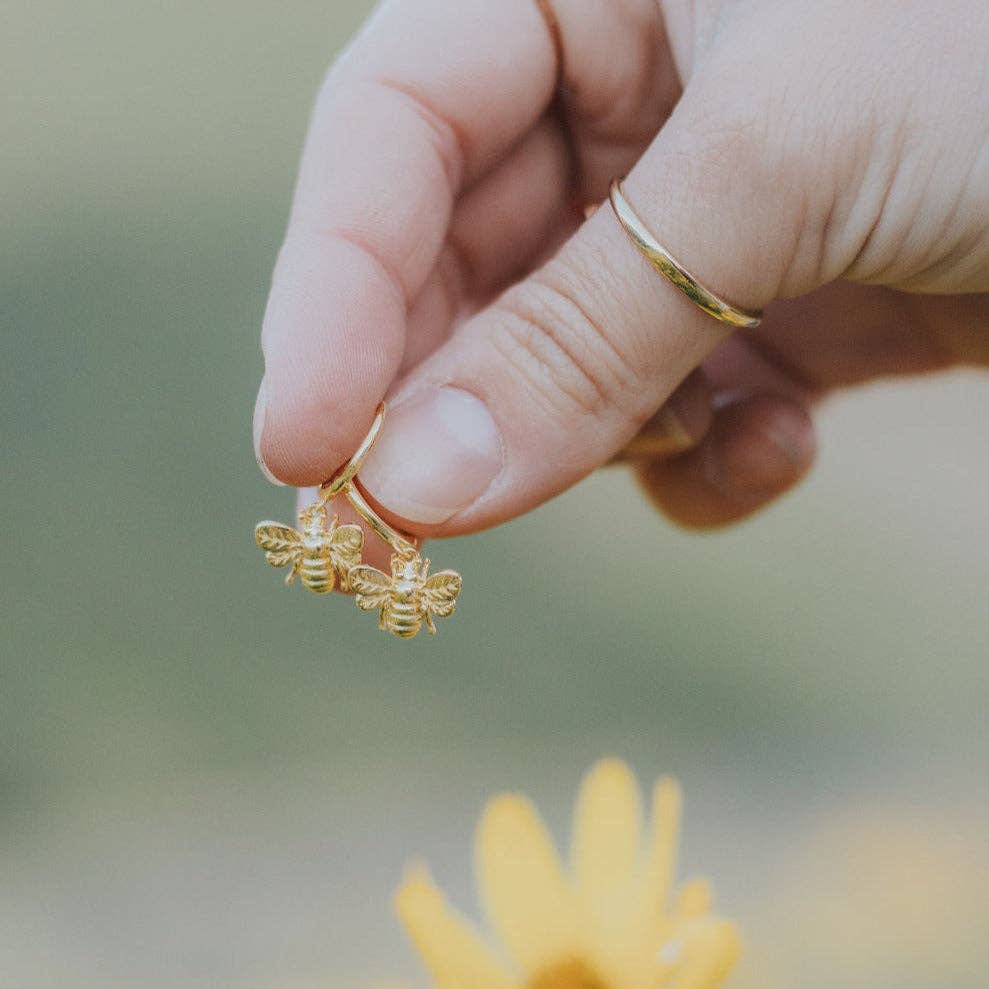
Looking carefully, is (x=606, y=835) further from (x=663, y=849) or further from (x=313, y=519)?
(x=313, y=519)

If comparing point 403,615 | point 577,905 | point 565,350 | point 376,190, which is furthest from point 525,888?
point 376,190

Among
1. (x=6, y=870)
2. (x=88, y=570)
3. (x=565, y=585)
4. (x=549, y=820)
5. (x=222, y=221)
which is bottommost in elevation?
(x=549, y=820)

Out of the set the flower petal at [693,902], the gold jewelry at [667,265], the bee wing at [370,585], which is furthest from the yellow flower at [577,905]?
the gold jewelry at [667,265]

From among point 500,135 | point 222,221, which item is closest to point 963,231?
point 500,135

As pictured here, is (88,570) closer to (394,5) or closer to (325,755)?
(325,755)

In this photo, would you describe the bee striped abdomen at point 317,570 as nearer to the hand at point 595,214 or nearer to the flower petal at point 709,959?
the hand at point 595,214

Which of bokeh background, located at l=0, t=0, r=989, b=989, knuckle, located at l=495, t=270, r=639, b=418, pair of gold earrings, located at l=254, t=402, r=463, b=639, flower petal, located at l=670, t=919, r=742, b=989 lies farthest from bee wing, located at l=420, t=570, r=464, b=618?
bokeh background, located at l=0, t=0, r=989, b=989

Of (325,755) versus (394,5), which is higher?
(394,5)
